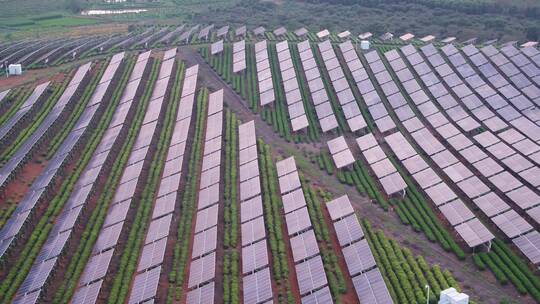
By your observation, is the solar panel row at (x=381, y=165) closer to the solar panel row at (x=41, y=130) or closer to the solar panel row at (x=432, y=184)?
the solar panel row at (x=432, y=184)

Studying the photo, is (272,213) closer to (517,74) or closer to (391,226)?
(391,226)

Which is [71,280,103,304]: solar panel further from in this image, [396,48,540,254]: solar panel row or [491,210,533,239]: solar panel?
[491,210,533,239]: solar panel

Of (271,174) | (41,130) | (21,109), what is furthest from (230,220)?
(21,109)

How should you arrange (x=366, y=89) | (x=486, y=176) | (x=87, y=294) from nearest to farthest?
1. (x=87, y=294)
2. (x=486, y=176)
3. (x=366, y=89)

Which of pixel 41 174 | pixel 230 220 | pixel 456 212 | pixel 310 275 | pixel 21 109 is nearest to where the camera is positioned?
pixel 310 275

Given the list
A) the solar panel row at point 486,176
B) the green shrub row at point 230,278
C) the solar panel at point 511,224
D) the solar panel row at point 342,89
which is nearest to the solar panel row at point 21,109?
the green shrub row at point 230,278

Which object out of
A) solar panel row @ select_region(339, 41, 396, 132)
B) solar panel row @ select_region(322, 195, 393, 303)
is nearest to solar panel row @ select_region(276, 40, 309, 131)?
solar panel row @ select_region(339, 41, 396, 132)

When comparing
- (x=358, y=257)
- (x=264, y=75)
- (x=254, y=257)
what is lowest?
(x=358, y=257)
